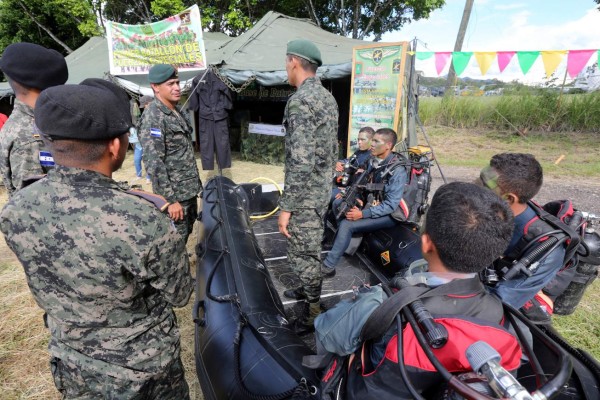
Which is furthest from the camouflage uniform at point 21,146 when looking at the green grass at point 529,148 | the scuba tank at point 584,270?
the green grass at point 529,148

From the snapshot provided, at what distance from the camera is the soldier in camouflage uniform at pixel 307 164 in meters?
1.94

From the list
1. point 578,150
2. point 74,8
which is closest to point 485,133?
point 578,150

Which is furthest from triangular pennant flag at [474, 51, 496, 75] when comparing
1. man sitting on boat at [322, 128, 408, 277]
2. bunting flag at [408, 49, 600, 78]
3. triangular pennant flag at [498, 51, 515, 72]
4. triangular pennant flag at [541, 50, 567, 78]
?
man sitting on boat at [322, 128, 408, 277]

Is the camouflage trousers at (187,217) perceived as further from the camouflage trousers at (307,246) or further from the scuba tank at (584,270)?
the scuba tank at (584,270)

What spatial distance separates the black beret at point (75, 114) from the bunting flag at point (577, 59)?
667 centimetres

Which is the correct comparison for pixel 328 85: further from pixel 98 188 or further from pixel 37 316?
pixel 98 188

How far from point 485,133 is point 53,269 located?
11.3 meters

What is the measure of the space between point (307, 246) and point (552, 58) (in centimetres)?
562

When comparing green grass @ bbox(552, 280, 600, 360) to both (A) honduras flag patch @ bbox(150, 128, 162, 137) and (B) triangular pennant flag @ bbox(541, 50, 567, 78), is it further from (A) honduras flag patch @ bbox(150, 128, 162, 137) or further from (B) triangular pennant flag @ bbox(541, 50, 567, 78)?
(B) triangular pennant flag @ bbox(541, 50, 567, 78)

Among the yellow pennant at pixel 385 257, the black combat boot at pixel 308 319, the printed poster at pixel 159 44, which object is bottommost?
the black combat boot at pixel 308 319

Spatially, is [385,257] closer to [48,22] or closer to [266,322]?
[266,322]

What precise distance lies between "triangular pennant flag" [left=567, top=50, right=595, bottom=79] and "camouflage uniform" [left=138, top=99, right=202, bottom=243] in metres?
6.00

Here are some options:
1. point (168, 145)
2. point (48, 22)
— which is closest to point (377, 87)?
point (168, 145)

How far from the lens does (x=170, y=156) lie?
8.48 ft
